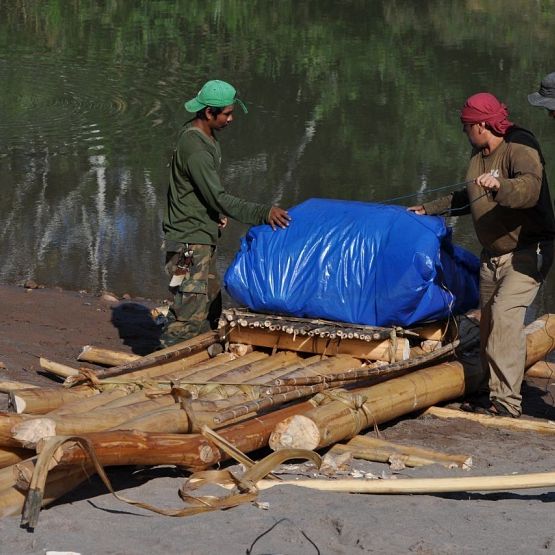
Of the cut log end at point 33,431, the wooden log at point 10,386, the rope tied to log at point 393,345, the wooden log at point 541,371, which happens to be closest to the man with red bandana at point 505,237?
the rope tied to log at point 393,345

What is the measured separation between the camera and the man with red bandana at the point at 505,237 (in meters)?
7.13

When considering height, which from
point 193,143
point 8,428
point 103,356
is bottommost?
point 103,356

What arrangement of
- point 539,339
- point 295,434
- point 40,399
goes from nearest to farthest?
point 295,434, point 40,399, point 539,339

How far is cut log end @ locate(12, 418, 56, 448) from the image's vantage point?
5344 millimetres

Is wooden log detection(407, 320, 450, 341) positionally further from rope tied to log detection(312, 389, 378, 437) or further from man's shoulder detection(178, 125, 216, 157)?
man's shoulder detection(178, 125, 216, 157)

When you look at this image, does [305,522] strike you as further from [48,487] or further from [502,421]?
[502,421]

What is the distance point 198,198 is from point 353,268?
46.9 inches

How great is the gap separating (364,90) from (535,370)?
1092 cm

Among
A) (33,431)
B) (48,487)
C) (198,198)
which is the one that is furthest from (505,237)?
(48,487)

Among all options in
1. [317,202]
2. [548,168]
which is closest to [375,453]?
[317,202]

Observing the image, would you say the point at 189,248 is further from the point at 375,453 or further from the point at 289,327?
the point at 375,453

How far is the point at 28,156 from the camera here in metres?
15.2

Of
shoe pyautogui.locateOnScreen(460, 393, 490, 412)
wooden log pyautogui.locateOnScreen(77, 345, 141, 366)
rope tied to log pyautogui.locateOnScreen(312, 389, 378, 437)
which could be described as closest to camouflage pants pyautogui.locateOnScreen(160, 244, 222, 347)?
wooden log pyautogui.locateOnScreen(77, 345, 141, 366)

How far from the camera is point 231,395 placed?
6.67 meters
